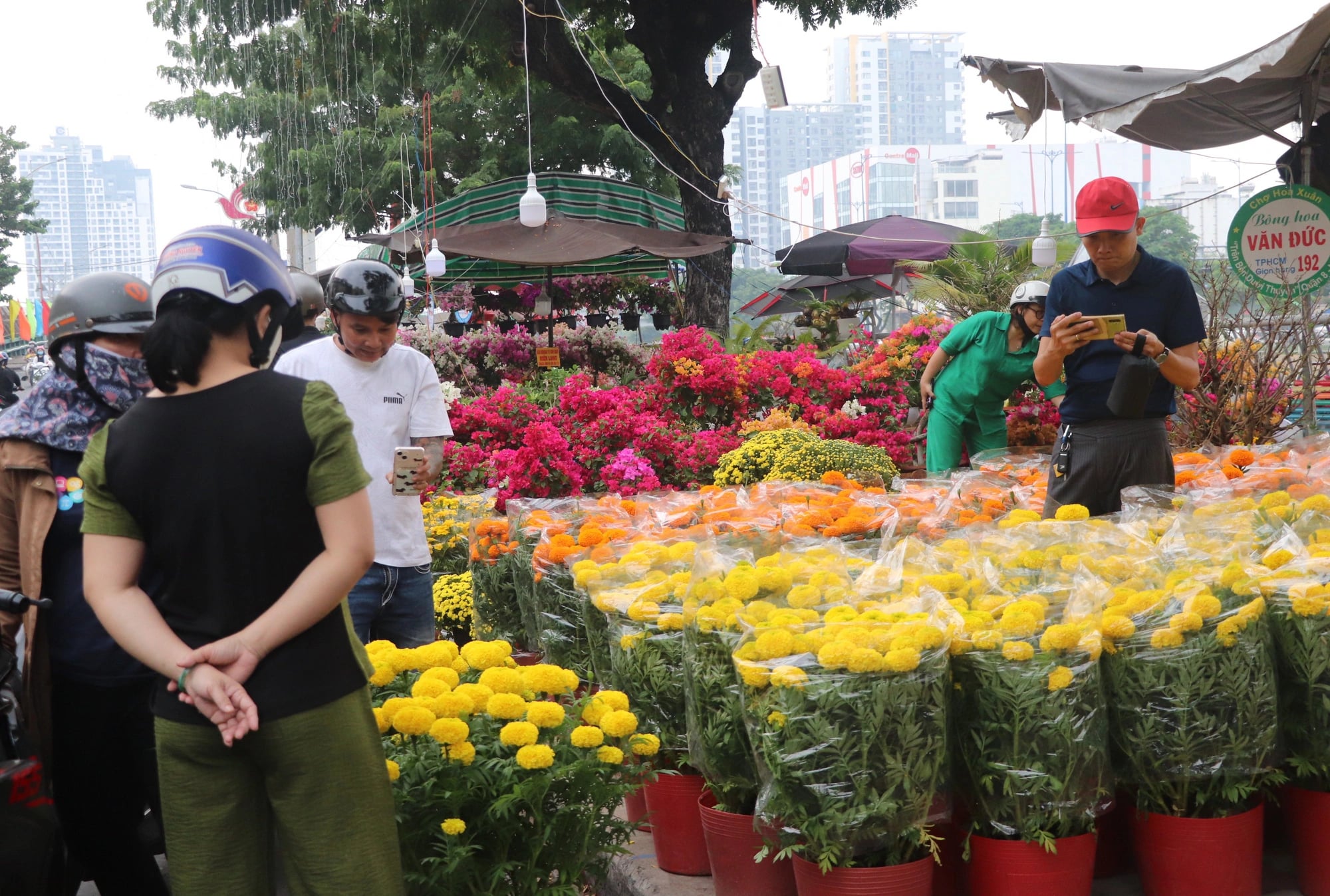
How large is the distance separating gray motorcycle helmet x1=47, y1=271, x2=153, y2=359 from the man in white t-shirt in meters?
0.72

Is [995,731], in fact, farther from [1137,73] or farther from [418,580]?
[1137,73]

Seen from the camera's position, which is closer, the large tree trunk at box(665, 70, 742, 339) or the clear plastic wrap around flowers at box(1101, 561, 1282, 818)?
the clear plastic wrap around flowers at box(1101, 561, 1282, 818)

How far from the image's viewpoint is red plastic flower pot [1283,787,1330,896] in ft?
9.03

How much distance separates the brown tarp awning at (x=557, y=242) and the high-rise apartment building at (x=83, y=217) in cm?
4559

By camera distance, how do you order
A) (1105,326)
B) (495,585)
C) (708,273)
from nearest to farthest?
(1105,326) → (495,585) → (708,273)

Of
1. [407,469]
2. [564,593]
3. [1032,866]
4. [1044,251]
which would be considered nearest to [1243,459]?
[564,593]

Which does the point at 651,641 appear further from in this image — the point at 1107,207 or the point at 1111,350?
the point at 1107,207

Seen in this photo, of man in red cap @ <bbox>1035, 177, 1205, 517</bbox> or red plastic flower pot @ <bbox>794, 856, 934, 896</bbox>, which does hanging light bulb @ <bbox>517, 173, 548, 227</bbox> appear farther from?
red plastic flower pot @ <bbox>794, 856, 934, 896</bbox>

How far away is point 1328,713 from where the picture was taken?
8.79 ft

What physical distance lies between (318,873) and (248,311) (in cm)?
98

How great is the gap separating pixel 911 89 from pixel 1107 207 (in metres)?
103

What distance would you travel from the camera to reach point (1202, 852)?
2650mm

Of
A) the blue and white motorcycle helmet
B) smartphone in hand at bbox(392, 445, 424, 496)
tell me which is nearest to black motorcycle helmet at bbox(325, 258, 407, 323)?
smartphone in hand at bbox(392, 445, 424, 496)

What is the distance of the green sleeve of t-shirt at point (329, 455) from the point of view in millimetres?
1926
